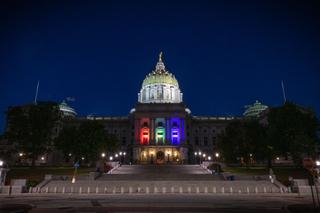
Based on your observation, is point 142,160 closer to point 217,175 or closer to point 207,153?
point 207,153

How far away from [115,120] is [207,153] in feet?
122

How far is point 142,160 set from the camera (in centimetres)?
8931

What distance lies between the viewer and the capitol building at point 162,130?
297ft

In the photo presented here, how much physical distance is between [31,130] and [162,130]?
47045 millimetres

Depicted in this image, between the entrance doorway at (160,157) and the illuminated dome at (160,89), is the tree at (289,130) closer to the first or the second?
the entrance doorway at (160,157)

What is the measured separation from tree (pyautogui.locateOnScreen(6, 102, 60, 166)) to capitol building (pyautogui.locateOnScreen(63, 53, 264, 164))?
121ft

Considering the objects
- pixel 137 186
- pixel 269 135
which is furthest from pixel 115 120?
pixel 137 186

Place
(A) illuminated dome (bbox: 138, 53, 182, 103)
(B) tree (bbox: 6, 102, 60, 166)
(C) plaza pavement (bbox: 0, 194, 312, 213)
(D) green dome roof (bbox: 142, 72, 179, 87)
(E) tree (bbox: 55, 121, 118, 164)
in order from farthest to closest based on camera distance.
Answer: (D) green dome roof (bbox: 142, 72, 179, 87)
(A) illuminated dome (bbox: 138, 53, 182, 103)
(E) tree (bbox: 55, 121, 118, 164)
(B) tree (bbox: 6, 102, 60, 166)
(C) plaza pavement (bbox: 0, 194, 312, 213)

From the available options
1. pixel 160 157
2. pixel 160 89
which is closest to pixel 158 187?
pixel 160 157

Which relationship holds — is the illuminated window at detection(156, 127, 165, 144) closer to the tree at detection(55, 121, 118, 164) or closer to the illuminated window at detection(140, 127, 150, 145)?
the illuminated window at detection(140, 127, 150, 145)

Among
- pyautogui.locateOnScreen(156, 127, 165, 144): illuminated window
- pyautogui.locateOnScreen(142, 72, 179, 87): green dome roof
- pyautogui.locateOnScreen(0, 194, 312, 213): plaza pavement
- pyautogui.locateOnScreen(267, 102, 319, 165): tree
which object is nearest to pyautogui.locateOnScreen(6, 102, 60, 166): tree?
pyautogui.locateOnScreen(0, 194, 312, 213): plaza pavement

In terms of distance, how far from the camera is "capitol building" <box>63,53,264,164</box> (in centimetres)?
9044

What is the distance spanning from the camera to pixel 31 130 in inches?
2218

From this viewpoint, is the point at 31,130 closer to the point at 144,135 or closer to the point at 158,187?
the point at 158,187
